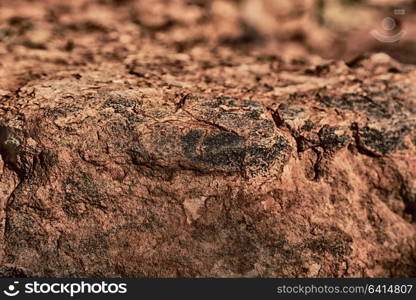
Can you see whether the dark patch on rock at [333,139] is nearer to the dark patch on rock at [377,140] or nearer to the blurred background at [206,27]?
the dark patch on rock at [377,140]

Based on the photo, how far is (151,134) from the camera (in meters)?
1.09

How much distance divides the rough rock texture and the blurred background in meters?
0.02

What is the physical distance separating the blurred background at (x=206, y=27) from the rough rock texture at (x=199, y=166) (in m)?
0.02

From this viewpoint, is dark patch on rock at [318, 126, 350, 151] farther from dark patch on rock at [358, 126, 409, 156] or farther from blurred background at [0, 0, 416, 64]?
blurred background at [0, 0, 416, 64]

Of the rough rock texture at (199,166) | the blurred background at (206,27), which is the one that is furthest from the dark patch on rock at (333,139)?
the blurred background at (206,27)

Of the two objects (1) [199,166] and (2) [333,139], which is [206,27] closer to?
(1) [199,166]

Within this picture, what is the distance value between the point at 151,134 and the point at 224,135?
20 centimetres

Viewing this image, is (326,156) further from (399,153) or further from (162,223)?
(162,223)

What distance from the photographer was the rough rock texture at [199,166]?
105 centimetres

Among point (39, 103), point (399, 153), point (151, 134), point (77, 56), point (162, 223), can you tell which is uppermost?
point (77, 56)

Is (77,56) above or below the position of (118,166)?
above

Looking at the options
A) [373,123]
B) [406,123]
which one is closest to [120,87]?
[373,123]

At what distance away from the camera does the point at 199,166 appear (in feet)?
3.58

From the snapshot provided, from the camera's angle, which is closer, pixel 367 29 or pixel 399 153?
pixel 367 29
